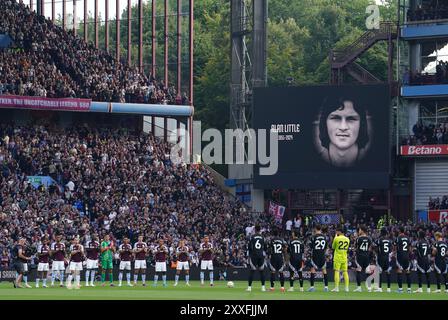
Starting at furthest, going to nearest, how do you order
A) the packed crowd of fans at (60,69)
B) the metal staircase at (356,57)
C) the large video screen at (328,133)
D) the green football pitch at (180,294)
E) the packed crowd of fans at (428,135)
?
the metal staircase at (356,57)
the packed crowd of fans at (60,69)
the packed crowd of fans at (428,135)
the large video screen at (328,133)
the green football pitch at (180,294)

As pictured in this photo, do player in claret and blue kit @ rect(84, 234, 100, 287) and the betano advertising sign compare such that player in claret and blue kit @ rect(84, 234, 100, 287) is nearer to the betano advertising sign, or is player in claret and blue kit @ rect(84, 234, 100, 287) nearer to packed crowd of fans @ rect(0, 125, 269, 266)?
packed crowd of fans @ rect(0, 125, 269, 266)

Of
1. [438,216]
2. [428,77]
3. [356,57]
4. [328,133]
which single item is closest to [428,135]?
[428,77]

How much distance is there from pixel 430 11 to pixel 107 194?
22.4 meters

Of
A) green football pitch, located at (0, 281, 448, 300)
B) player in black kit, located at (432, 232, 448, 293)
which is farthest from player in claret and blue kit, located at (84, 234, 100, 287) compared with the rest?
player in black kit, located at (432, 232, 448, 293)

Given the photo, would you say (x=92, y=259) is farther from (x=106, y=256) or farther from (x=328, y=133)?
(x=328, y=133)

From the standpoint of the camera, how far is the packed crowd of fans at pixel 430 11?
73.1 m

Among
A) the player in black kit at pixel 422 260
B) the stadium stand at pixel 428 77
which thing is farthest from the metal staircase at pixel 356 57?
the player in black kit at pixel 422 260

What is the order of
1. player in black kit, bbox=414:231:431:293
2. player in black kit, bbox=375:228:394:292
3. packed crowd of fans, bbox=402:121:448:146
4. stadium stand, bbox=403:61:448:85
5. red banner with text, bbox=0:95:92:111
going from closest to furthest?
player in black kit, bbox=375:228:394:292 < player in black kit, bbox=414:231:431:293 < packed crowd of fans, bbox=402:121:448:146 < stadium stand, bbox=403:61:448:85 < red banner with text, bbox=0:95:92:111

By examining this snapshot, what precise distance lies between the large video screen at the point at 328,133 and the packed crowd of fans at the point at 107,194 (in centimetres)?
428

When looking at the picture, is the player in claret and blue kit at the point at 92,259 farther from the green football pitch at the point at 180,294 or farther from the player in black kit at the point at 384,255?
the player in black kit at the point at 384,255

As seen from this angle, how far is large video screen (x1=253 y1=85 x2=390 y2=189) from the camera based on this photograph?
230 ft

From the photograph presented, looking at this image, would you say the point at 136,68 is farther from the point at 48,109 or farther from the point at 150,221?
the point at 150,221

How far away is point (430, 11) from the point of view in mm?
73375

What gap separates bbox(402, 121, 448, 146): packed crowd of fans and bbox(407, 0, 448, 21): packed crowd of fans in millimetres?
6781
